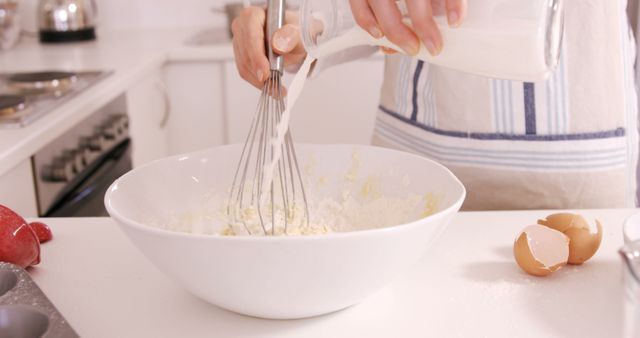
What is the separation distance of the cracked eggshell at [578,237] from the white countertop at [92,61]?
0.80 metres

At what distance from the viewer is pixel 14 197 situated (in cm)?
126

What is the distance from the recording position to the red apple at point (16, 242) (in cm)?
77

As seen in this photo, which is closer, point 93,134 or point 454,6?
point 454,6

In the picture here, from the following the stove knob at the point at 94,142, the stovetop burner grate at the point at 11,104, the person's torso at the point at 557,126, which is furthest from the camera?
the stove knob at the point at 94,142

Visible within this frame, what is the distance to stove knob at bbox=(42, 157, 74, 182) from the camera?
1377 mm

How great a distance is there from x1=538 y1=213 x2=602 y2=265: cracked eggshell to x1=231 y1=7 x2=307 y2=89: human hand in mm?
358

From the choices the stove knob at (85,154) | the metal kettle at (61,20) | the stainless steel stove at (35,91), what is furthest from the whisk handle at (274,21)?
the metal kettle at (61,20)

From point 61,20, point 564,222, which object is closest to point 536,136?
point 564,222

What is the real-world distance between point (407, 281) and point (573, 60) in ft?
1.60

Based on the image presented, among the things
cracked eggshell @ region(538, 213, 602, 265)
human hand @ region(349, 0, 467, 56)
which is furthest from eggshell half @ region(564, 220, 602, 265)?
human hand @ region(349, 0, 467, 56)

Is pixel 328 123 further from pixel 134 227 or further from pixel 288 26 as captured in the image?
pixel 134 227

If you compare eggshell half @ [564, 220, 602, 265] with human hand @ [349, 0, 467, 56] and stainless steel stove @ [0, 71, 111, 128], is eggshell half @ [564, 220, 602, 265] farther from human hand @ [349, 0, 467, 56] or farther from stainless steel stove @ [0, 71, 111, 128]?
stainless steel stove @ [0, 71, 111, 128]

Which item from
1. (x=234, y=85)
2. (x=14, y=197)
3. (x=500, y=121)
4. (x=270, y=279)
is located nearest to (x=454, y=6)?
(x=270, y=279)

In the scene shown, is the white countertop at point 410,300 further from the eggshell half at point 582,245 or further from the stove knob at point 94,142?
the stove knob at point 94,142
